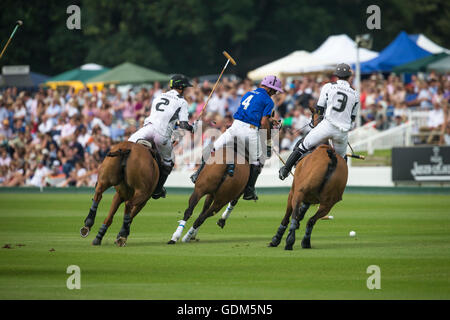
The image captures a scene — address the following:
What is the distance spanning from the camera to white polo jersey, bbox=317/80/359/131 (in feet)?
39.9

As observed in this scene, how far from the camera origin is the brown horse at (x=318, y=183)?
11461 millimetres

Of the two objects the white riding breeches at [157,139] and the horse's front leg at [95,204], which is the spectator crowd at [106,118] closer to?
the white riding breeches at [157,139]

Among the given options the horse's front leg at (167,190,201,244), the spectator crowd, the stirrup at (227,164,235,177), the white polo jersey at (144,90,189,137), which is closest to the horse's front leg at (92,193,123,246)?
the horse's front leg at (167,190,201,244)

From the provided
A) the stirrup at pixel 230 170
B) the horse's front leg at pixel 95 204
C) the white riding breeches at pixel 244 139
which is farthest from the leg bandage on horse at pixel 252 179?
the horse's front leg at pixel 95 204

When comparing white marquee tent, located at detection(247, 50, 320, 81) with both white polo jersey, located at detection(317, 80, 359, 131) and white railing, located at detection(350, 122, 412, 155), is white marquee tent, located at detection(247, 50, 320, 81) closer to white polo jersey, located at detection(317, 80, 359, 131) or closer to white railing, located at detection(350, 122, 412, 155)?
white railing, located at detection(350, 122, 412, 155)

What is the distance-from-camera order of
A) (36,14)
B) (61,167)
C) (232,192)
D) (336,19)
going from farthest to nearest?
(336,19) < (36,14) < (61,167) < (232,192)

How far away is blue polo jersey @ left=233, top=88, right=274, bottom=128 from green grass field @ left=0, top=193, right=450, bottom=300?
167cm

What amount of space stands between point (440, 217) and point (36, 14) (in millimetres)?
33335

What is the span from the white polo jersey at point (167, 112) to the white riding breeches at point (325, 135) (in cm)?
179

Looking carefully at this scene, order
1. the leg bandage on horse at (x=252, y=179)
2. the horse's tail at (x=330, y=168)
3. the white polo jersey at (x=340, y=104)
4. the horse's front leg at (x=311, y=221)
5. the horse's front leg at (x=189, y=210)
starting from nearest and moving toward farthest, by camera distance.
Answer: the horse's tail at (x=330, y=168) → the horse's front leg at (x=311, y=221) → the white polo jersey at (x=340, y=104) → the horse's front leg at (x=189, y=210) → the leg bandage on horse at (x=252, y=179)

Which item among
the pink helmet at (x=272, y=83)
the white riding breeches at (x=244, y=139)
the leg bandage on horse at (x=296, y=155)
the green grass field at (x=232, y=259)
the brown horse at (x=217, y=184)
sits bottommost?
the green grass field at (x=232, y=259)
